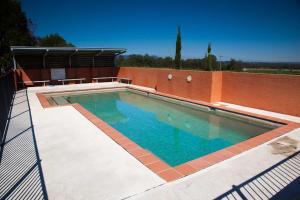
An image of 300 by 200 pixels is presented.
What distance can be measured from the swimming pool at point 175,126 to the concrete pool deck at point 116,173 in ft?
4.39

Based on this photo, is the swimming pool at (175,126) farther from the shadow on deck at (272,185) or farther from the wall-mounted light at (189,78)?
the shadow on deck at (272,185)

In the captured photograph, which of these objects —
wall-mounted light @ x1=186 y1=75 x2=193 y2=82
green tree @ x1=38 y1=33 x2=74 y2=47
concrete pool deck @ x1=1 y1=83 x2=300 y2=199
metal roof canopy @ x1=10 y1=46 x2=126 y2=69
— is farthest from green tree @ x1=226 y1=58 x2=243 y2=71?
green tree @ x1=38 y1=33 x2=74 y2=47

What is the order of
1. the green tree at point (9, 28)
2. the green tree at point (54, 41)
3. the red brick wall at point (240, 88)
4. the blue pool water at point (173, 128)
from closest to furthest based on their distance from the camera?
the blue pool water at point (173, 128), the red brick wall at point (240, 88), the green tree at point (9, 28), the green tree at point (54, 41)

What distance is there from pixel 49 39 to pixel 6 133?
1699 inches

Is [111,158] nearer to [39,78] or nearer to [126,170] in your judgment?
[126,170]

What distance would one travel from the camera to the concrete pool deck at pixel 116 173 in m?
2.84

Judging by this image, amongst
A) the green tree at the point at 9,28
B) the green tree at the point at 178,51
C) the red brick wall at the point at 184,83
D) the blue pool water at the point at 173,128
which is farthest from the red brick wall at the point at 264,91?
the green tree at the point at 9,28

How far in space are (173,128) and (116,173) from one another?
13.1 feet

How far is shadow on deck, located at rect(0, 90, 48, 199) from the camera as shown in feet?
9.51

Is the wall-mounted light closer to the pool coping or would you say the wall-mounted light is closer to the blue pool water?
the blue pool water

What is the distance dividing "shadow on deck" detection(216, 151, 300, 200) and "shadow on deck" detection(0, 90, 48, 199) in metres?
2.61

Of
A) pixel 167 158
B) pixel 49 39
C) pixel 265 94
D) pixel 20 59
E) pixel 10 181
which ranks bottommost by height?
pixel 167 158

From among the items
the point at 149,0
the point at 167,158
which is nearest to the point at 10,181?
the point at 167,158

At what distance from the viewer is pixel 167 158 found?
16.0 ft
